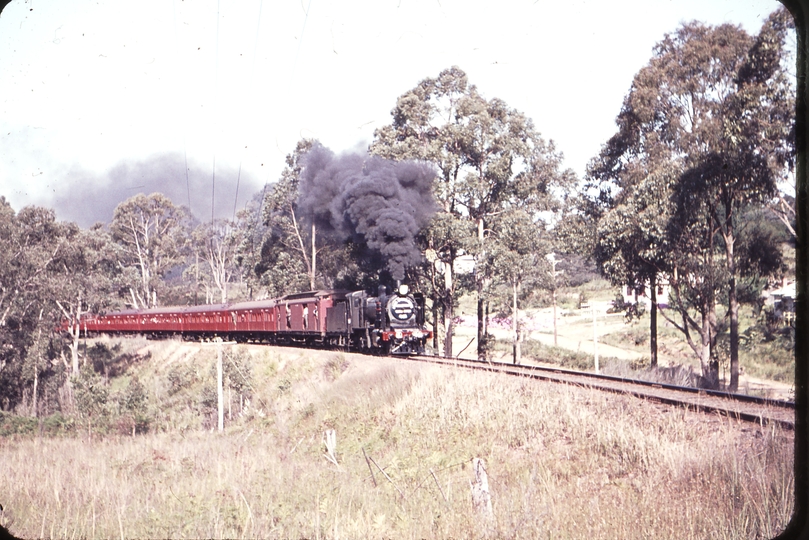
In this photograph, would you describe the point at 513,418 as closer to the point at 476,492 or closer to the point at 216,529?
the point at 476,492

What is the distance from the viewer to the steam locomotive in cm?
2436

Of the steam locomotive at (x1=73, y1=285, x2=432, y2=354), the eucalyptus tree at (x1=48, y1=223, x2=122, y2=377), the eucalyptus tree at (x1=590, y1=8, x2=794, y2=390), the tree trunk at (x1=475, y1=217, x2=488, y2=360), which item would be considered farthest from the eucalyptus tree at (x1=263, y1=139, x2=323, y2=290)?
the eucalyptus tree at (x1=590, y1=8, x2=794, y2=390)

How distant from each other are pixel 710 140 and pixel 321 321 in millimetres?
16444

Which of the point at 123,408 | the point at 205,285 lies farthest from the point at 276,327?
the point at 205,285

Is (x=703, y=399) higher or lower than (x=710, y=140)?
lower

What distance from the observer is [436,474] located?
10977 millimetres

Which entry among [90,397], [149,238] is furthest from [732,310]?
[149,238]

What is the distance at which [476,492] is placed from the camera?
8219 millimetres

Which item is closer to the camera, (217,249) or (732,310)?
(732,310)

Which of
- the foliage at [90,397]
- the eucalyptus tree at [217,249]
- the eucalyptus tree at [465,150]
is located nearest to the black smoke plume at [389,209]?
the eucalyptus tree at [465,150]

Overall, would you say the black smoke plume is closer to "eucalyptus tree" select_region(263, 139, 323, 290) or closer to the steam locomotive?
the steam locomotive

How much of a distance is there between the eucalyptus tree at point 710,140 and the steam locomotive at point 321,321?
980 centimetres

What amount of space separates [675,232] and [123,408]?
76.1 ft

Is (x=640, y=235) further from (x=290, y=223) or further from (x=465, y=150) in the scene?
(x=290, y=223)
